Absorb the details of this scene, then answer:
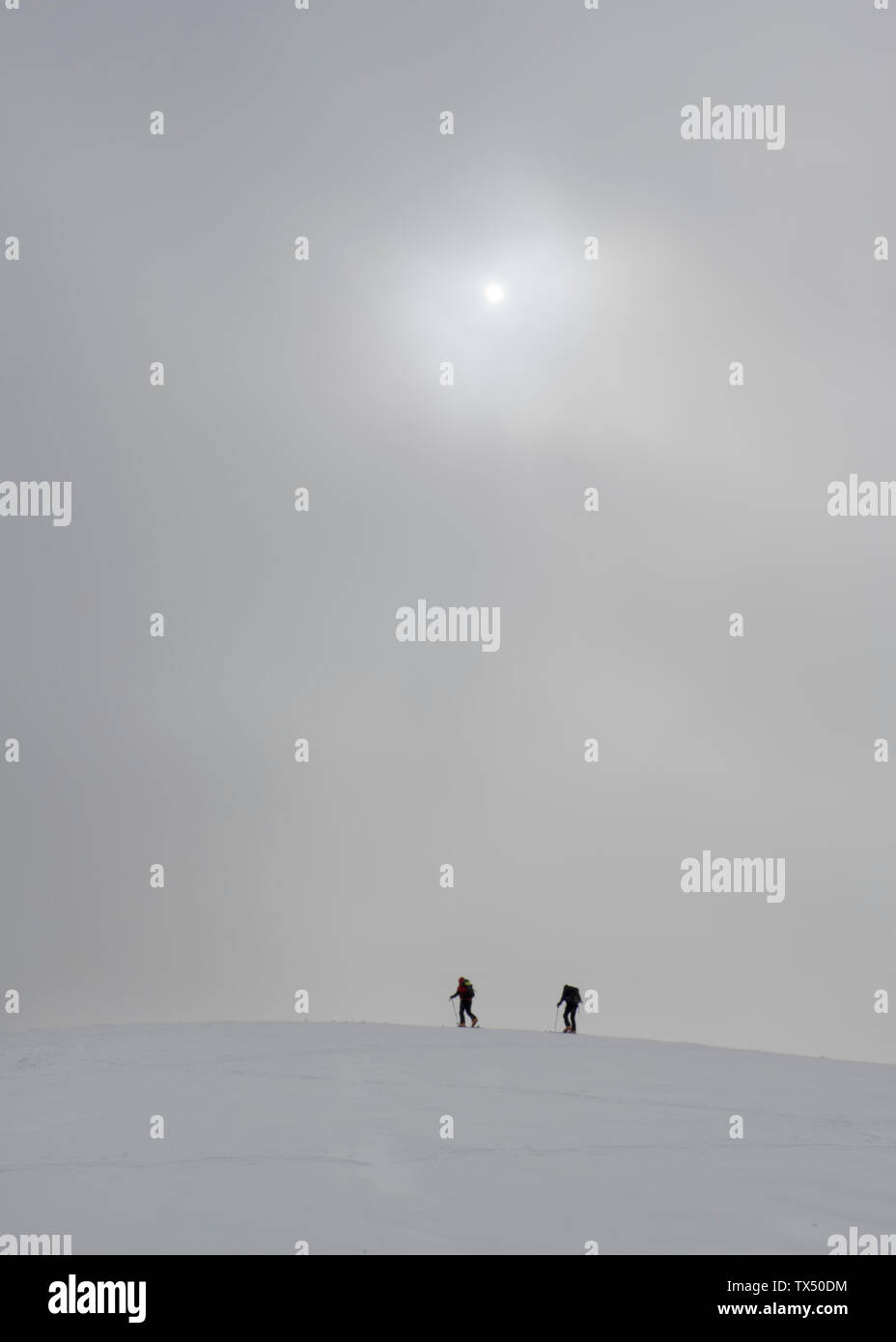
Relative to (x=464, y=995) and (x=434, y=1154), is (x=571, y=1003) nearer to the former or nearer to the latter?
(x=464, y=995)

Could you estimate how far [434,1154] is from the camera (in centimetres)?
1139

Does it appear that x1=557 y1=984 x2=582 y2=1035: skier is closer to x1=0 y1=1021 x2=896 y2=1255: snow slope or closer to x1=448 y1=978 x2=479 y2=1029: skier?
x1=448 y1=978 x2=479 y2=1029: skier

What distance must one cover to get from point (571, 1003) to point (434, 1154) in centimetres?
1418

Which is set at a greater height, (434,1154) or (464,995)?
(464,995)

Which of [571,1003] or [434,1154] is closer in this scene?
[434,1154]

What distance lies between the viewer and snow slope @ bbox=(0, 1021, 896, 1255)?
29.6 ft

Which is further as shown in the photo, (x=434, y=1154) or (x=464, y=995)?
(x=464, y=995)

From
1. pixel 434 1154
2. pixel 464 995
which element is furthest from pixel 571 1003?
pixel 434 1154

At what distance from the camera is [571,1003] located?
24859 millimetres
